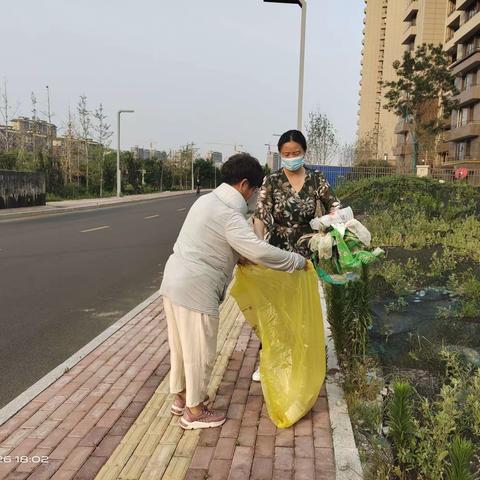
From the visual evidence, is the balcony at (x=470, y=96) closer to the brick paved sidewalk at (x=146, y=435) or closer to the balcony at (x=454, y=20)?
the balcony at (x=454, y=20)

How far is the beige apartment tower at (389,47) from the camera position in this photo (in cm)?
5444

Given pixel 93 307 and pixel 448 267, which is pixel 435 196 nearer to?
pixel 448 267

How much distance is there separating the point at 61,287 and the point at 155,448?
4.99 meters

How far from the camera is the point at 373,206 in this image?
1166 centimetres

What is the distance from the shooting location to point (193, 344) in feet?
9.67

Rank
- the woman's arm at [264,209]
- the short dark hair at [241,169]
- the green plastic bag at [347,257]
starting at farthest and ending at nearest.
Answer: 1. the woman's arm at [264,209]
2. the green plastic bag at [347,257]
3. the short dark hair at [241,169]

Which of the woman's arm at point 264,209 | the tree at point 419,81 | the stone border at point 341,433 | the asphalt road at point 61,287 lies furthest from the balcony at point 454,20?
the stone border at point 341,433

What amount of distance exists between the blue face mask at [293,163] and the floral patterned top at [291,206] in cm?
10

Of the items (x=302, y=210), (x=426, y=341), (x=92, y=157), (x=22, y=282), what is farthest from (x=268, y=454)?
(x=92, y=157)

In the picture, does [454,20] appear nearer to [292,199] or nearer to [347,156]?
[347,156]

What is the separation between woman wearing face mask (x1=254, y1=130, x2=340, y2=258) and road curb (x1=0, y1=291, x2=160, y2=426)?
1976mm

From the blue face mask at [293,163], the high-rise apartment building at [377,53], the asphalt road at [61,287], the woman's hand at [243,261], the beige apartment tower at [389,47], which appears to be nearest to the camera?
the woman's hand at [243,261]

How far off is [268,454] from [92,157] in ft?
128

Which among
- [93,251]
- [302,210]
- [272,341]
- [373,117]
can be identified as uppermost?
[373,117]
